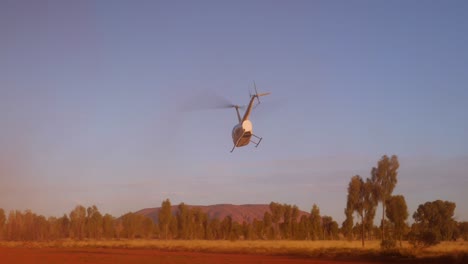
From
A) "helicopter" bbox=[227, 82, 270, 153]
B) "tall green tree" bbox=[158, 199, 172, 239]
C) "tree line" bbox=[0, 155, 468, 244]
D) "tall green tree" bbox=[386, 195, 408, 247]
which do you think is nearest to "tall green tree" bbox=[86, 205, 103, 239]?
"tree line" bbox=[0, 155, 468, 244]

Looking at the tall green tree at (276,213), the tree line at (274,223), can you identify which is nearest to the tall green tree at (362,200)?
the tree line at (274,223)

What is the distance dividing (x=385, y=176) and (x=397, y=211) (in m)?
5.18

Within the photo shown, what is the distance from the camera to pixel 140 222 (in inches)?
5458

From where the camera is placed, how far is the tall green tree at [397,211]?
229ft

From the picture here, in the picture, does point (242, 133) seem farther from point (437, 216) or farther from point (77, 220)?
point (77, 220)

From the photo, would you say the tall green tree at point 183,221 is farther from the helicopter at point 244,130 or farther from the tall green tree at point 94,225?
the helicopter at point 244,130

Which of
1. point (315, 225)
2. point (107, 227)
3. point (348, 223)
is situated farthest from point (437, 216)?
point (107, 227)

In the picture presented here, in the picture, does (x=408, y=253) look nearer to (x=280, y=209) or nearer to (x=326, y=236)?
(x=326, y=236)

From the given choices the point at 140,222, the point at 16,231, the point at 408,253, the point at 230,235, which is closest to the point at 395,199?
the point at 408,253

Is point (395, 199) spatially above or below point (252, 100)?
A: below

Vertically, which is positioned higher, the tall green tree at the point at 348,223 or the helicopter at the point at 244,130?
the helicopter at the point at 244,130

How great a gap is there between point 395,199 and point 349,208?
9100mm

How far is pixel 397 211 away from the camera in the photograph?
69.8m

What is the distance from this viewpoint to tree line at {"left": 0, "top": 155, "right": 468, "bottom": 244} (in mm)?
70188
